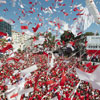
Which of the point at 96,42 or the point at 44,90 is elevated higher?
the point at 96,42

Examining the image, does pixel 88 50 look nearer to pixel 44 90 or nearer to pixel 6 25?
pixel 44 90

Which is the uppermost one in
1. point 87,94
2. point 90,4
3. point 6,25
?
point 6,25

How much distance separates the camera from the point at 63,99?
5957mm

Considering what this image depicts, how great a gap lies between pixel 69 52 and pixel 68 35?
864 cm

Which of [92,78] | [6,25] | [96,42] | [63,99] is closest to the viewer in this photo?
[92,78]

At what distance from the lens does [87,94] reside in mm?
6941

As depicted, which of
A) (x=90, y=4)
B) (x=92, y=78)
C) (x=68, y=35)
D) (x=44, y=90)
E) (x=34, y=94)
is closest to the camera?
→ (x=92, y=78)

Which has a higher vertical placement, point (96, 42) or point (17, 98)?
point (96, 42)

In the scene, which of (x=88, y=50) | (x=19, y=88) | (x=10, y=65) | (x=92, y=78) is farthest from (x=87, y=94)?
(x=88, y=50)

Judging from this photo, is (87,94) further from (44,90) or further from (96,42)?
(96,42)

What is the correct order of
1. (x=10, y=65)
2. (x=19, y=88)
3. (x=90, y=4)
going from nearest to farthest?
(x=90, y=4) → (x=19, y=88) → (x=10, y=65)

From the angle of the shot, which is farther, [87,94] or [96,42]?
[96,42]

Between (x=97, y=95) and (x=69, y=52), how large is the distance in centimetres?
2901

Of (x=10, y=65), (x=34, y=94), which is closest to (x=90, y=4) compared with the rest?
(x=34, y=94)
